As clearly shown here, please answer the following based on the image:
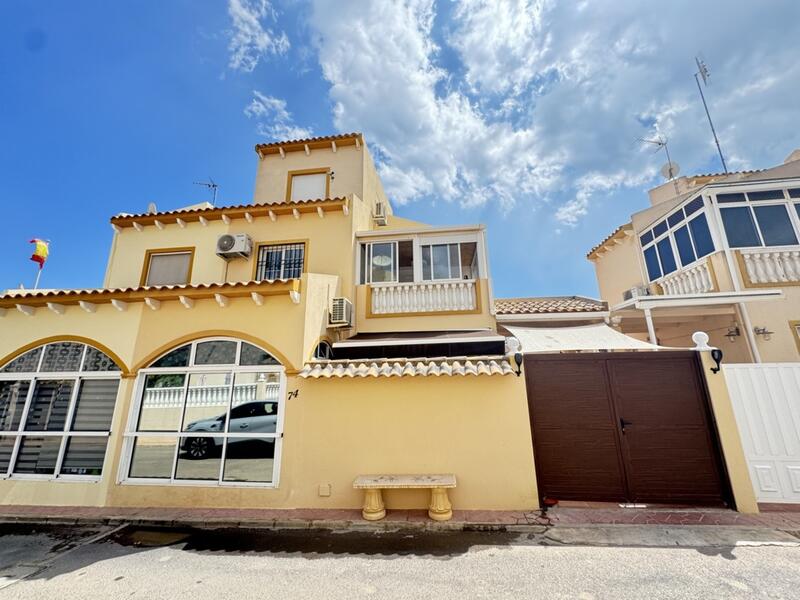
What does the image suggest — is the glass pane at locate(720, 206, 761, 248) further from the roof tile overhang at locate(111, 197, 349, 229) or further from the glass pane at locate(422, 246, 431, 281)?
the roof tile overhang at locate(111, 197, 349, 229)

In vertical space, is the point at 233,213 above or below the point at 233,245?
above

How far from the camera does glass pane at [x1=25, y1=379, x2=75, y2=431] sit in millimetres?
9688

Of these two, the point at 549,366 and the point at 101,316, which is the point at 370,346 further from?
the point at 101,316

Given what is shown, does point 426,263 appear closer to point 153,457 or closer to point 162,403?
point 162,403

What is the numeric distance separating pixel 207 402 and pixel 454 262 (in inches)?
406

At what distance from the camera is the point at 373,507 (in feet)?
25.2

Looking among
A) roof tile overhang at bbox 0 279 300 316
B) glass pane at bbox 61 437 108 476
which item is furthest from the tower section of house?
glass pane at bbox 61 437 108 476

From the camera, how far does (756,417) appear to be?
26.1 feet

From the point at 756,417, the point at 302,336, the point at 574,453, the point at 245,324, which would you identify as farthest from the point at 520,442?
the point at 245,324

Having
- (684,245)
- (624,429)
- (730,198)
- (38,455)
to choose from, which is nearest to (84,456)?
(38,455)

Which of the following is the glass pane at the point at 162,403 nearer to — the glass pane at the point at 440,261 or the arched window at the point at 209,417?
the arched window at the point at 209,417

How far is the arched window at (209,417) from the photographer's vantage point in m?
8.95

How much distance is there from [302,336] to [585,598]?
787 cm

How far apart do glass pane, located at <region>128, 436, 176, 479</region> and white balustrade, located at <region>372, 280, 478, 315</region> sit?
7891 millimetres
